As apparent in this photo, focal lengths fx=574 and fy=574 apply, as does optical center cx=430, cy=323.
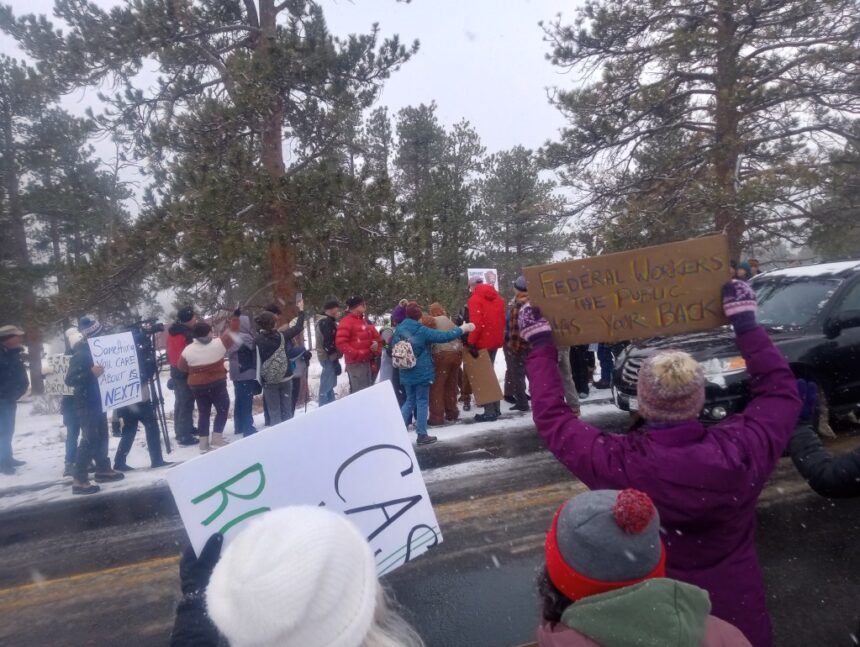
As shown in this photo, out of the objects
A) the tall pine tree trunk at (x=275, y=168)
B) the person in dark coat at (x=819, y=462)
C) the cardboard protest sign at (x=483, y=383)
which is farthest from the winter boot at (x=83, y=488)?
the person in dark coat at (x=819, y=462)

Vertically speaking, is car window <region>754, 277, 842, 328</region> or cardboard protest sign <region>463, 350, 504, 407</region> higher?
car window <region>754, 277, 842, 328</region>

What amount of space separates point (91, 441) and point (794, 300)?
333 inches

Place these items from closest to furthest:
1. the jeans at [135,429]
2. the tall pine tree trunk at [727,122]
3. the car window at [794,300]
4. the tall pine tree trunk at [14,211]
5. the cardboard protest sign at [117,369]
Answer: the car window at [794,300], the cardboard protest sign at [117,369], the jeans at [135,429], the tall pine tree trunk at [727,122], the tall pine tree trunk at [14,211]

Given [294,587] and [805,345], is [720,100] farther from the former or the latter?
[294,587]

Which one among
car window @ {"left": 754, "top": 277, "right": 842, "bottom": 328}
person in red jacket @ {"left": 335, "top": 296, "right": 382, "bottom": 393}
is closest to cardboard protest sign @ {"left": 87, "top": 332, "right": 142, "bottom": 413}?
person in red jacket @ {"left": 335, "top": 296, "right": 382, "bottom": 393}

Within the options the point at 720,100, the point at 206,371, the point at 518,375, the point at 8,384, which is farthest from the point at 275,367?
the point at 720,100

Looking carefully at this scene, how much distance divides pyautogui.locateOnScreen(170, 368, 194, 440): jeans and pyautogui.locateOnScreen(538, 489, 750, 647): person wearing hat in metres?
8.13

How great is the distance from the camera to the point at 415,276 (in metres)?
11.1

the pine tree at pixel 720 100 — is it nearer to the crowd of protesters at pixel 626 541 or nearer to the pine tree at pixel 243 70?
the pine tree at pixel 243 70

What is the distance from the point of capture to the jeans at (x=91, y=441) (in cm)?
671

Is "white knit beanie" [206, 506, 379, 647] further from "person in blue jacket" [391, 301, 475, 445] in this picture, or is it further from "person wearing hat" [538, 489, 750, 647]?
"person in blue jacket" [391, 301, 475, 445]

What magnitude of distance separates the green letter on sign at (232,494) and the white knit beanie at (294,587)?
909mm

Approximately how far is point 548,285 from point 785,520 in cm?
338

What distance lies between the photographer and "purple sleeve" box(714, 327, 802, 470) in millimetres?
2053
